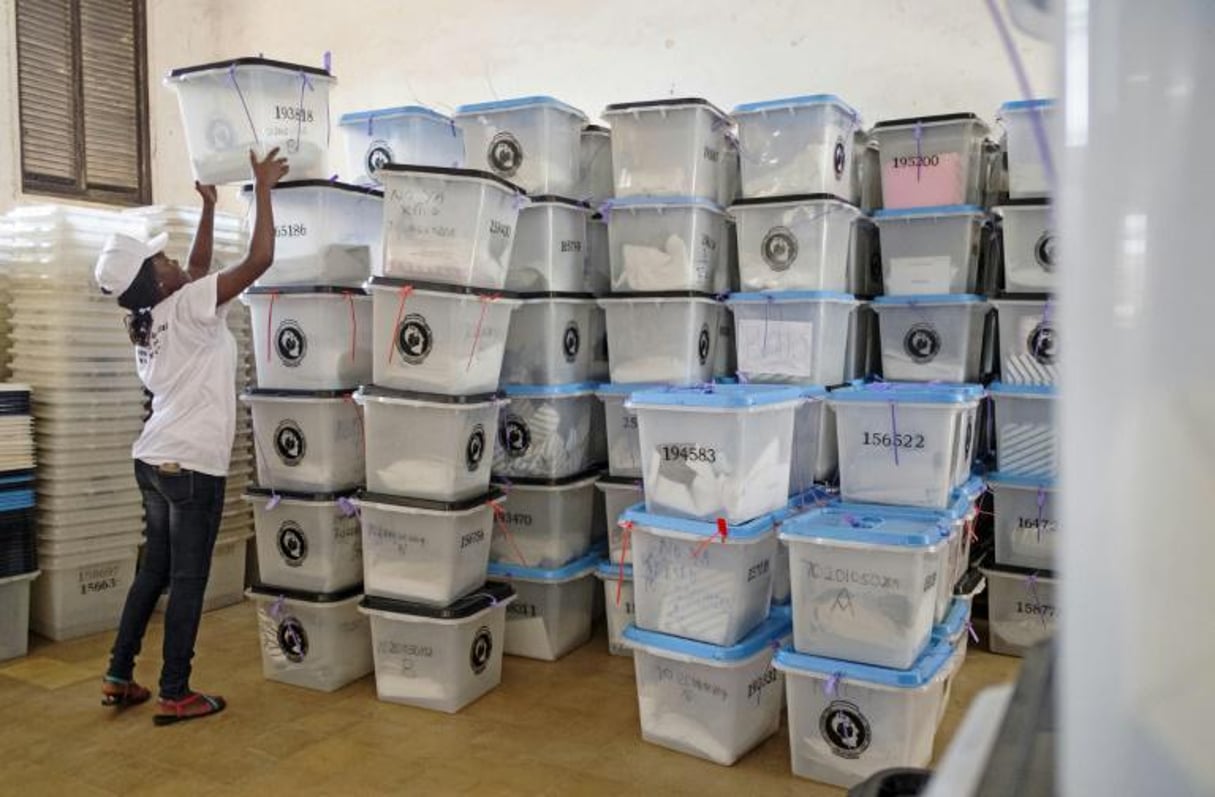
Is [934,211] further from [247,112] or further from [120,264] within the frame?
[120,264]

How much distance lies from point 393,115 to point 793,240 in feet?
5.04

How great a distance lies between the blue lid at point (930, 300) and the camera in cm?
329

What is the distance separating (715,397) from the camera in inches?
96.5

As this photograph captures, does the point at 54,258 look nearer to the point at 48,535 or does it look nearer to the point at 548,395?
the point at 48,535

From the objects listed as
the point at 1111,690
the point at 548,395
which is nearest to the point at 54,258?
the point at 548,395

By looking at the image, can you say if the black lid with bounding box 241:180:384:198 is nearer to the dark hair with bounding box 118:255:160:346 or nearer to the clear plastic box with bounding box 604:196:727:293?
the dark hair with bounding box 118:255:160:346

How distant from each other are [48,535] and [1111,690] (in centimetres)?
373

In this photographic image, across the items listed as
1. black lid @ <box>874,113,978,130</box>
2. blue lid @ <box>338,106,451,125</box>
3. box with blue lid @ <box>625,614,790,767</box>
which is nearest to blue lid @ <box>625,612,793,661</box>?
box with blue lid @ <box>625,614,790,767</box>

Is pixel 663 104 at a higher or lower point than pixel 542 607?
higher

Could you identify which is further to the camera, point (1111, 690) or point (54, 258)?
point (54, 258)

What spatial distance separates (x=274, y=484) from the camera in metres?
3.04

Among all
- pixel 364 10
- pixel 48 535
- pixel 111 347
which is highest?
pixel 364 10

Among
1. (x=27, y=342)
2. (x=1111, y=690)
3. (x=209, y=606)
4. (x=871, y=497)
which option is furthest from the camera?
(x=209, y=606)

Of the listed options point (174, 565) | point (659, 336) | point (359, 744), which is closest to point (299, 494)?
point (174, 565)
